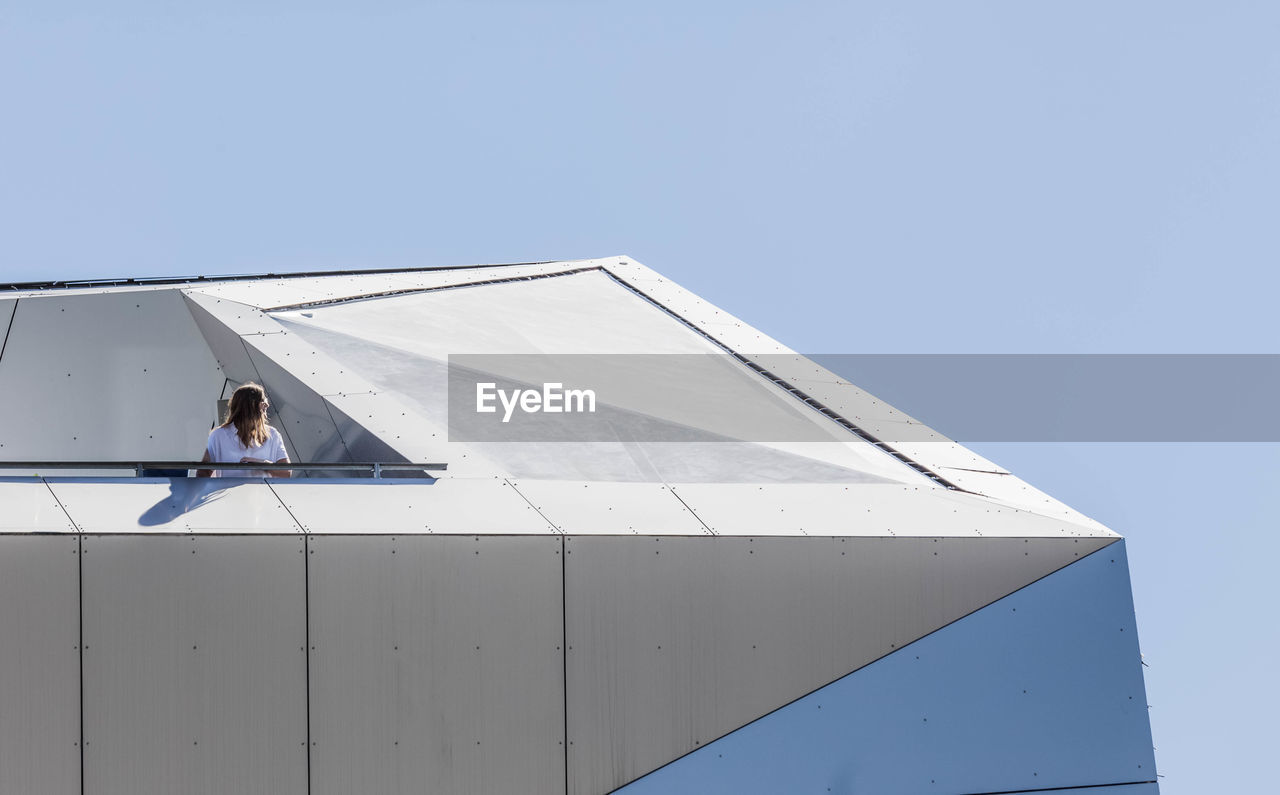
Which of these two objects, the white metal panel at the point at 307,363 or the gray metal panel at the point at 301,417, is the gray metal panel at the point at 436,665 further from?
the white metal panel at the point at 307,363

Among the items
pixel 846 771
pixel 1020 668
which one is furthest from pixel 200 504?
pixel 1020 668

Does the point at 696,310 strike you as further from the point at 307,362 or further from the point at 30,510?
the point at 30,510

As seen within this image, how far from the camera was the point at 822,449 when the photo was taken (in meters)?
11.3

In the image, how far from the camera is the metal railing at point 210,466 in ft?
29.0

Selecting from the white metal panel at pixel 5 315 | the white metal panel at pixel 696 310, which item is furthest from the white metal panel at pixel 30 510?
the white metal panel at pixel 696 310

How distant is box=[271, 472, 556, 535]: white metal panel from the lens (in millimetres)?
8867

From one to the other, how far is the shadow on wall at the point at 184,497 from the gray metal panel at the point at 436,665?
36.9 inches

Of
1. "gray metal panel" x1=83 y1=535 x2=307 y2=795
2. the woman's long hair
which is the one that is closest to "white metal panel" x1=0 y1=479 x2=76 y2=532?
"gray metal panel" x1=83 y1=535 x2=307 y2=795

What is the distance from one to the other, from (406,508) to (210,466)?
1.44m

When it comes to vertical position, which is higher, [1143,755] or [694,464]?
[694,464]

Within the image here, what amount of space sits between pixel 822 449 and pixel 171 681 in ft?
19.1

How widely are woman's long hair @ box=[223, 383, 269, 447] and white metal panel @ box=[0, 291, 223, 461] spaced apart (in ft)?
11.5

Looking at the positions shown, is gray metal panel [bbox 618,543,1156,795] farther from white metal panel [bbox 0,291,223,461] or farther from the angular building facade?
white metal panel [bbox 0,291,223,461]

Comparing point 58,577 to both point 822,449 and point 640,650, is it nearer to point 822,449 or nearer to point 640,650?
point 640,650
